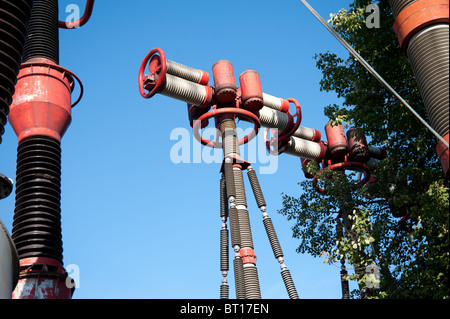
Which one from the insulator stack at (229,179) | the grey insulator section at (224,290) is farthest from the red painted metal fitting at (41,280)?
the insulator stack at (229,179)

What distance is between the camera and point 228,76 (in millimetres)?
22391

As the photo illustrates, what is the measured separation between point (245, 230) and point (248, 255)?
0.98 meters

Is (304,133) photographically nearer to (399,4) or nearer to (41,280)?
(41,280)

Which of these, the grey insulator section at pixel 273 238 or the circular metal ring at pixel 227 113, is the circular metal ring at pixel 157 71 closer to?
the circular metal ring at pixel 227 113

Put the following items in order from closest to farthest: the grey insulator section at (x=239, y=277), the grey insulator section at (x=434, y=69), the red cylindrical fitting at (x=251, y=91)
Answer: the grey insulator section at (x=434, y=69) → the grey insulator section at (x=239, y=277) → the red cylindrical fitting at (x=251, y=91)

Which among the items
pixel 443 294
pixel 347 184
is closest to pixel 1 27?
pixel 443 294

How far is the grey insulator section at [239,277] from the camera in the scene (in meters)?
18.7

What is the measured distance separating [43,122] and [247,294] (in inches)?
408

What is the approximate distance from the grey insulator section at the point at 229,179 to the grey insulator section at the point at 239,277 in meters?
2.56

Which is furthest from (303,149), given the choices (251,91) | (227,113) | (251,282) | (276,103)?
(251,282)

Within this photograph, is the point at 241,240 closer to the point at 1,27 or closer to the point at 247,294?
the point at 247,294

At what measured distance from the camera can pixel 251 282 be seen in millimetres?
18484

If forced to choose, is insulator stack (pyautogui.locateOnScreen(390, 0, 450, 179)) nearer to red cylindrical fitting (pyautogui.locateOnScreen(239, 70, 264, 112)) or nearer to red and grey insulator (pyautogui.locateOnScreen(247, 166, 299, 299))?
red and grey insulator (pyautogui.locateOnScreen(247, 166, 299, 299))

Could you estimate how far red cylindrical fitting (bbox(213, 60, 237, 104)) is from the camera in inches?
869
